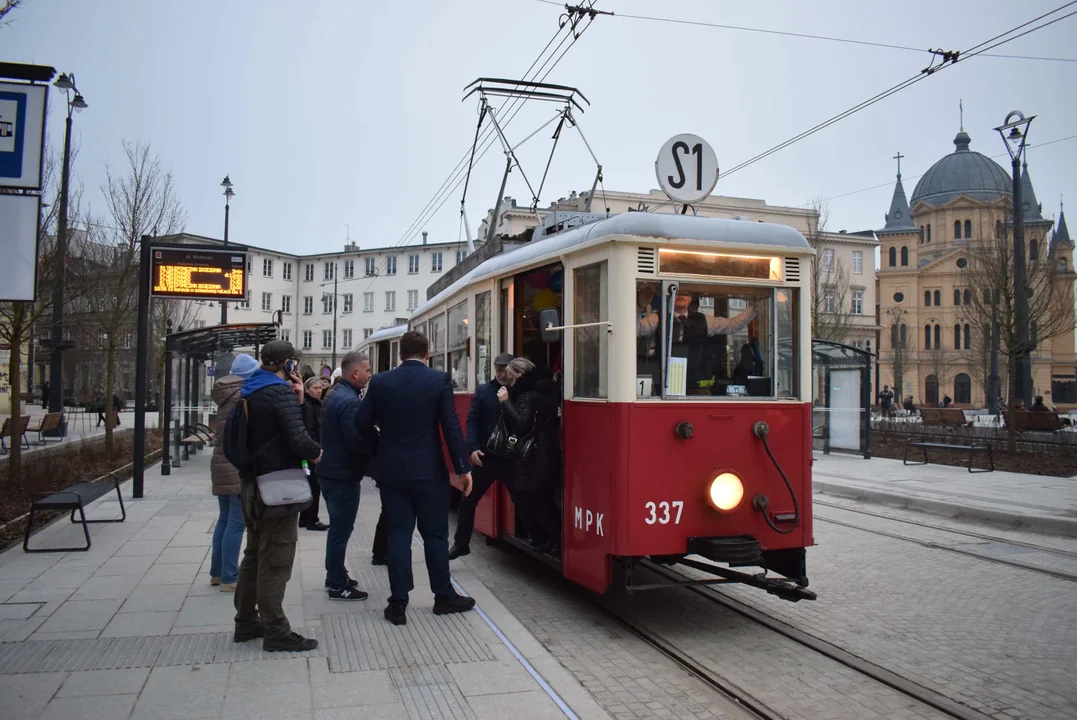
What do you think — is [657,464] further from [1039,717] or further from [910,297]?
[910,297]

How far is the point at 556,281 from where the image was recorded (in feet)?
25.2

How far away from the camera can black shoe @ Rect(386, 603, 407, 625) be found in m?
6.26

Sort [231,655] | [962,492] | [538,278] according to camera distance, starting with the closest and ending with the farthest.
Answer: [231,655] < [538,278] < [962,492]

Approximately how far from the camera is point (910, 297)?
9038cm

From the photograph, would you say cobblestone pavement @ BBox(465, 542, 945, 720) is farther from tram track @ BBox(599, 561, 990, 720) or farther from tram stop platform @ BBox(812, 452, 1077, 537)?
tram stop platform @ BBox(812, 452, 1077, 537)

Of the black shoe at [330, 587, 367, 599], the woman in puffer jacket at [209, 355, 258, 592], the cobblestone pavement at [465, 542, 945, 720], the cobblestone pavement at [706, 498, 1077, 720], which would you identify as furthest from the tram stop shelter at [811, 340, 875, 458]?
the woman in puffer jacket at [209, 355, 258, 592]

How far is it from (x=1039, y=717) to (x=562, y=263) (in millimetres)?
4426

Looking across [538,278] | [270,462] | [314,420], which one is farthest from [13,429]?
[270,462]

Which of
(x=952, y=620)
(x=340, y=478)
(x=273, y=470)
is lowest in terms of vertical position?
(x=952, y=620)

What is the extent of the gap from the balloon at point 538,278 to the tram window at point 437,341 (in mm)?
3134

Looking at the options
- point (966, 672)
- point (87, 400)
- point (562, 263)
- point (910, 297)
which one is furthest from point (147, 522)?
point (910, 297)

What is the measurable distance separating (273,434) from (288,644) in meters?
1.34

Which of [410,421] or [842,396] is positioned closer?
[410,421]

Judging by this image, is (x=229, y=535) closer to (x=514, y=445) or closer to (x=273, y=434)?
(x=273, y=434)
